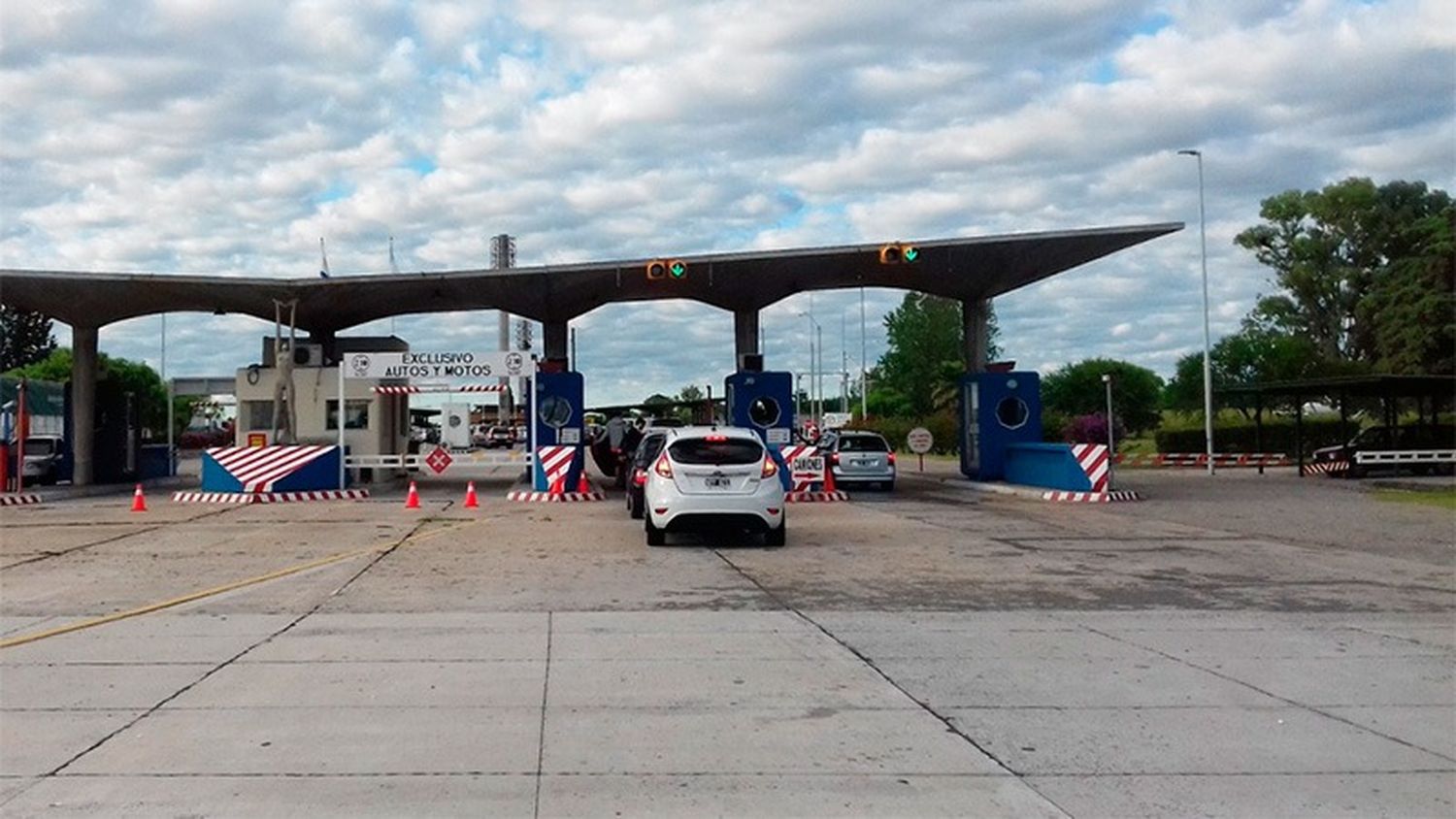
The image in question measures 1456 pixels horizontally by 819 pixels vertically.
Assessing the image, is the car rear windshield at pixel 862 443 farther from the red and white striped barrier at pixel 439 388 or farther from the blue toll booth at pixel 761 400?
the red and white striped barrier at pixel 439 388

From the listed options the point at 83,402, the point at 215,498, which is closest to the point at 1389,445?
the point at 215,498

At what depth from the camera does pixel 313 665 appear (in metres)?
8.84

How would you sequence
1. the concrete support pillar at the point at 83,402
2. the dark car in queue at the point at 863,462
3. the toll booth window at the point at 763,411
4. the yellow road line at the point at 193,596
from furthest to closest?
the concrete support pillar at the point at 83,402 < the dark car in queue at the point at 863,462 < the toll booth window at the point at 763,411 < the yellow road line at the point at 193,596

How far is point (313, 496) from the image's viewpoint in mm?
27984

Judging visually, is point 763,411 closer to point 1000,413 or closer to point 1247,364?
point 1000,413

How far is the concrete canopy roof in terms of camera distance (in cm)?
3071

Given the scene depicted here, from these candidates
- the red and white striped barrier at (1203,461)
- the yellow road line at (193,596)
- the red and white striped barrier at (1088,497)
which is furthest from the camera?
the red and white striped barrier at (1203,461)

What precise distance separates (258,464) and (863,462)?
13.9 metres

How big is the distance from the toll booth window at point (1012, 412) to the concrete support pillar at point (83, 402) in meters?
25.4

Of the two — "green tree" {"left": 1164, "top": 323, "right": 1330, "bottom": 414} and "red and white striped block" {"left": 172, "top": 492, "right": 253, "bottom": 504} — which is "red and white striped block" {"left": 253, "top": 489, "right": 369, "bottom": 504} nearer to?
"red and white striped block" {"left": 172, "top": 492, "right": 253, "bottom": 504}

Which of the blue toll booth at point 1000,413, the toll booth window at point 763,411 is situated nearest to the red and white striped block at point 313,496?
the toll booth window at point 763,411

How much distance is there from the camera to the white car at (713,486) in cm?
1648

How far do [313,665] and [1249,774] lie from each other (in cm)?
606

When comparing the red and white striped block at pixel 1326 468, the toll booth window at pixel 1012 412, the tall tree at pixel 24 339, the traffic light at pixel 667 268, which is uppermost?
the tall tree at pixel 24 339
